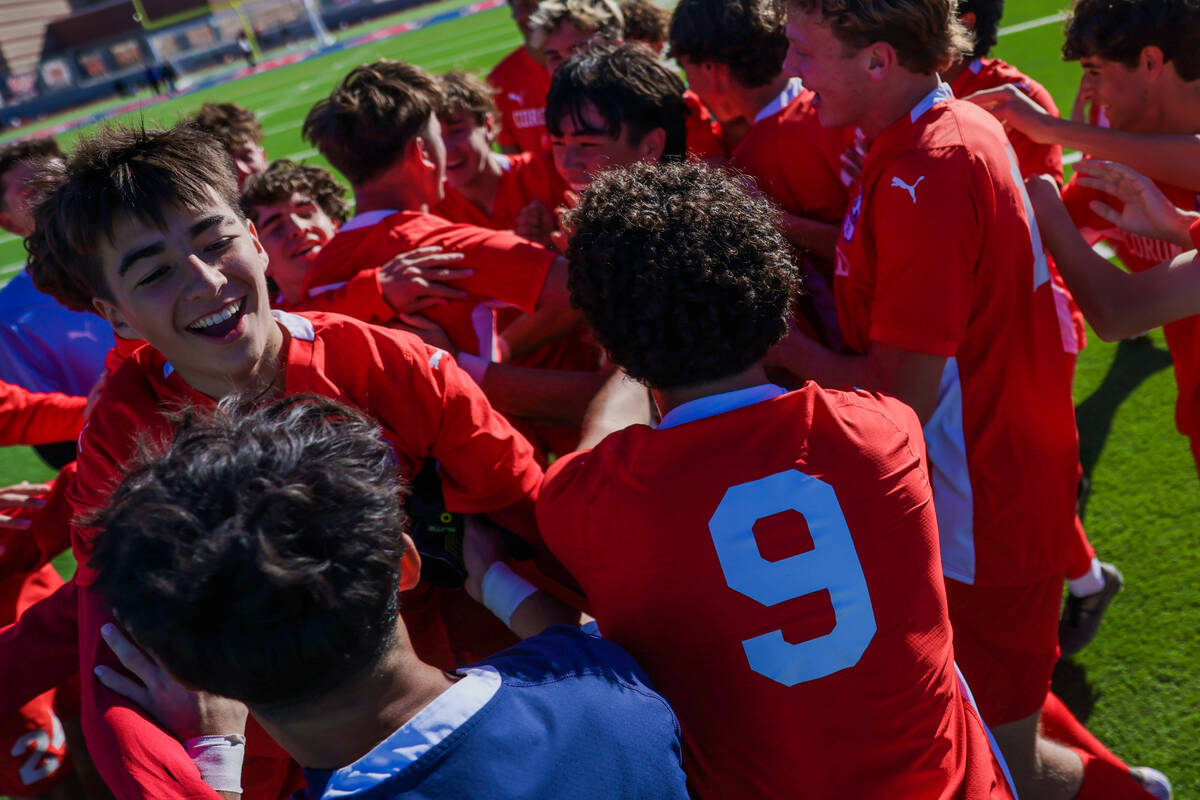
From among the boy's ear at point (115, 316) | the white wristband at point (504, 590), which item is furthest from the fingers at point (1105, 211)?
the boy's ear at point (115, 316)

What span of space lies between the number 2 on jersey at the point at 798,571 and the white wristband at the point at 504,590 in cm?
58

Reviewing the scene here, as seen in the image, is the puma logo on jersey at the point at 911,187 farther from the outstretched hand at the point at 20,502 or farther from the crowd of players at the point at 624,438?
the outstretched hand at the point at 20,502

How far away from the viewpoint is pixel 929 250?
189 centimetres

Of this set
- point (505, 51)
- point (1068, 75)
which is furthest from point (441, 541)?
point (505, 51)

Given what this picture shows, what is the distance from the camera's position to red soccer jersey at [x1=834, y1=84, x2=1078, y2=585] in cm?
190

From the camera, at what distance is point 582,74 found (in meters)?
2.84

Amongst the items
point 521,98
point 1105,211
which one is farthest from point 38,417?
point 521,98

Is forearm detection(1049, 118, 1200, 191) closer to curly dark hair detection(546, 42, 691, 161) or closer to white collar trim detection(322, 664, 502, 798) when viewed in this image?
curly dark hair detection(546, 42, 691, 161)

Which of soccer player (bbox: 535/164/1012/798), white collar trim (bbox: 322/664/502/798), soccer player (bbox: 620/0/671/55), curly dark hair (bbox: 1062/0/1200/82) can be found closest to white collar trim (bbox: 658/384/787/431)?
soccer player (bbox: 535/164/1012/798)

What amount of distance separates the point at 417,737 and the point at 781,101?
95.4 inches

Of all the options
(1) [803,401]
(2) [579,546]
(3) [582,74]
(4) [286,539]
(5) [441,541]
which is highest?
(3) [582,74]

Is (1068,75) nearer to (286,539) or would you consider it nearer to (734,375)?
(734,375)

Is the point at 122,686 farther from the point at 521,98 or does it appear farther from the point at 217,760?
the point at 521,98

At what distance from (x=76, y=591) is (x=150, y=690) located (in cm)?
48
